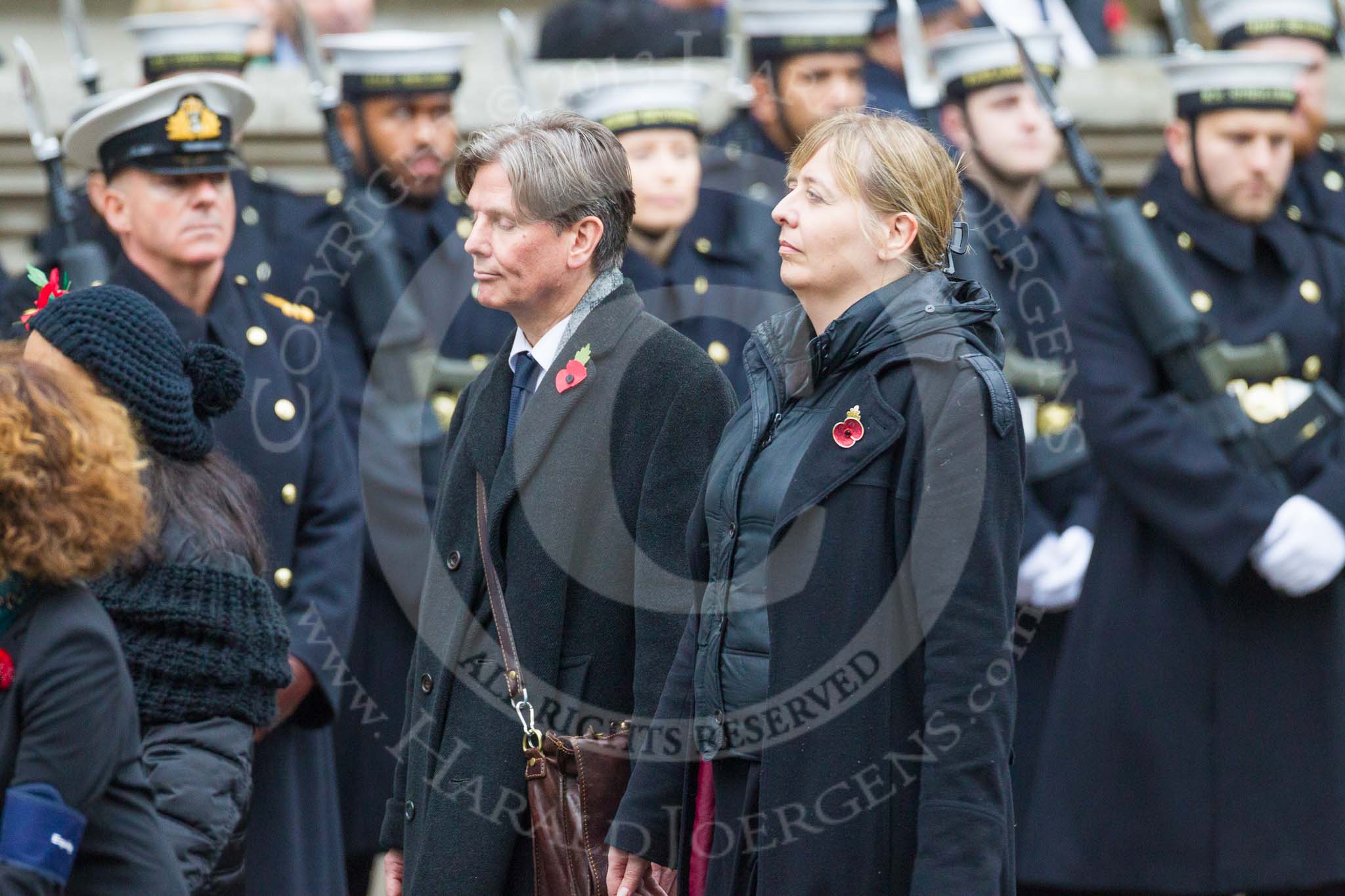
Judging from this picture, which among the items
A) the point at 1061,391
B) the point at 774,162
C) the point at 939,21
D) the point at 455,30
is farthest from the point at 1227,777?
the point at 455,30

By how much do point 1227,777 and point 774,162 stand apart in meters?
2.22

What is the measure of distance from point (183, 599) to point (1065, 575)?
2.90m

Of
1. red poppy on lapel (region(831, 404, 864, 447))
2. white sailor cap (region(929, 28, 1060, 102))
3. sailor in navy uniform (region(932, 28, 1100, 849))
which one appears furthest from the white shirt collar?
white sailor cap (region(929, 28, 1060, 102))

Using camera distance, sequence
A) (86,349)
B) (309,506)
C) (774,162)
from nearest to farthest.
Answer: (86,349)
(309,506)
(774,162)

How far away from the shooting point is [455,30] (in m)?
8.94

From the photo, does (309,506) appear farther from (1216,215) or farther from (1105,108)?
(1105,108)

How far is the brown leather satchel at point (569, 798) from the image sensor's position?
365cm

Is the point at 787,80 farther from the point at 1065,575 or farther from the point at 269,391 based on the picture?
the point at 269,391

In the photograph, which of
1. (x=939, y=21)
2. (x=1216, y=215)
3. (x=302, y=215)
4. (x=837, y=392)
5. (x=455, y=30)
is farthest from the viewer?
(x=455, y=30)

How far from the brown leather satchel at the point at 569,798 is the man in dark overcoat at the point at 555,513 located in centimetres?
4

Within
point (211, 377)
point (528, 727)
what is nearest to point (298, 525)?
point (211, 377)

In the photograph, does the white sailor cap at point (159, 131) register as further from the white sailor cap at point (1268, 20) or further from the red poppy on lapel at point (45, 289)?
the white sailor cap at point (1268, 20)

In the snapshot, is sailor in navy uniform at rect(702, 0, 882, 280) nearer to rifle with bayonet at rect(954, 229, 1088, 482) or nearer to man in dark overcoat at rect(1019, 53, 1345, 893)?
rifle with bayonet at rect(954, 229, 1088, 482)

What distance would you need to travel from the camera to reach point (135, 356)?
3656 mm
